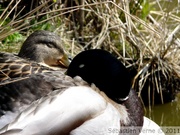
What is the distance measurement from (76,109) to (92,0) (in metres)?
2.64

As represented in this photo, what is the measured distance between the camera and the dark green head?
165 inches

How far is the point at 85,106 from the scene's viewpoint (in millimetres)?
3645

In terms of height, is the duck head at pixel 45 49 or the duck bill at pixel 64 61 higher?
the duck head at pixel 45 49

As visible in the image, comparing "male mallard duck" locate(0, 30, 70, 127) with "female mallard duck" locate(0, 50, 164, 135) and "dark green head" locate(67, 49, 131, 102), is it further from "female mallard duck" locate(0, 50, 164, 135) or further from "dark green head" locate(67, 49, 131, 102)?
"dark green head" locate(67, 49, 131, 102)

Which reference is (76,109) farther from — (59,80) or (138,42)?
(138,42)

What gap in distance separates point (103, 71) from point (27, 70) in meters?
0.58

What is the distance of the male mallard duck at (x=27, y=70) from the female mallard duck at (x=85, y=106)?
0.28 ft

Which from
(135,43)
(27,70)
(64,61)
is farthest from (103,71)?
(135,43)

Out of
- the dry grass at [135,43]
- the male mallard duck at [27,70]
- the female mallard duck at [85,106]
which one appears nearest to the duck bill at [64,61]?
the male mallard duck at [27,70]

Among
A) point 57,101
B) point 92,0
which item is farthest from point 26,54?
point 57,101

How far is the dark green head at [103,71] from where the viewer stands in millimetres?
4188

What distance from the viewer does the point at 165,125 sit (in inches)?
227

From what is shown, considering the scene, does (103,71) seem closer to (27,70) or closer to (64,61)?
(27,70)

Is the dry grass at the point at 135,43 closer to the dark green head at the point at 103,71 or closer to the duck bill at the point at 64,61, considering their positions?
the duck bill at the point at 64,61
